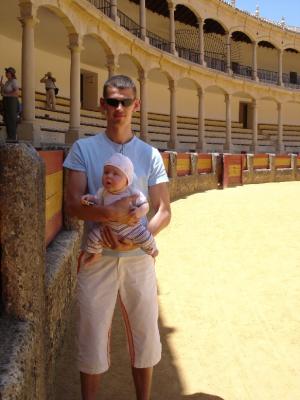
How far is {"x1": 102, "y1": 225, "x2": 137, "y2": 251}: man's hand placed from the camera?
209cm

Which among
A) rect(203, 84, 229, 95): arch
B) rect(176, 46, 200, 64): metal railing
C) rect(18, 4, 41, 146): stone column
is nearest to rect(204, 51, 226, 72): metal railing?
rect(176, 46, 200, 64): metal railing

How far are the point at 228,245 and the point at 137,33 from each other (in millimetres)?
16649

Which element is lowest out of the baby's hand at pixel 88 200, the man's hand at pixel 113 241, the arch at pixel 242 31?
the man's hand at pixel 113 241

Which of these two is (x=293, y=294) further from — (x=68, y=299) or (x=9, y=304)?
(x=9, y=304)

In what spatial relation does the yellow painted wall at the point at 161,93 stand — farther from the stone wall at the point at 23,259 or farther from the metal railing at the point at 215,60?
the stone wall at the point at 23,259

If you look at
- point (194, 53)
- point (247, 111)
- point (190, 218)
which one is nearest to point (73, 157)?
point (190, 218)

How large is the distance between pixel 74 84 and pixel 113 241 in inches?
499

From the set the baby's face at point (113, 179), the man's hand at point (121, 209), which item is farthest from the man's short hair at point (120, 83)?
the man's hand at point (121, 209)

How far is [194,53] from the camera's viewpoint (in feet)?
84.3

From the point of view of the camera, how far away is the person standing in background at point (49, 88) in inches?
589

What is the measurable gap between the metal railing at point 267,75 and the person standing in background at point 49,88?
58.4 feet

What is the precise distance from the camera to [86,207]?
2080 millimetres

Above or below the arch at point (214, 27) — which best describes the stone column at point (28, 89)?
below

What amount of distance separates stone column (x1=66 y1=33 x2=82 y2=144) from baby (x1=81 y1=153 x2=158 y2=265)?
12.1 m
